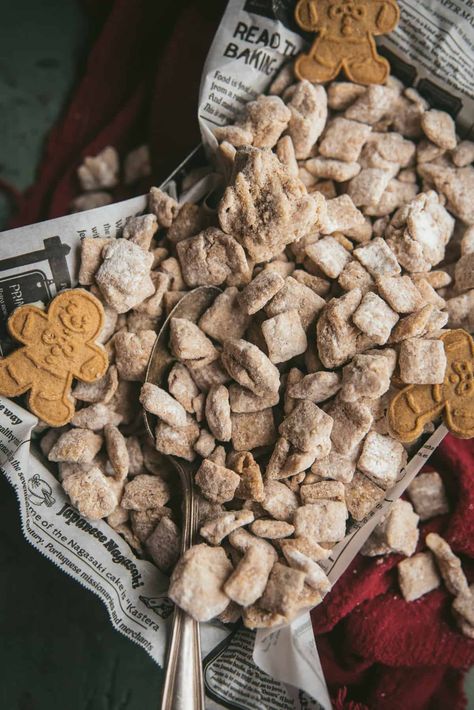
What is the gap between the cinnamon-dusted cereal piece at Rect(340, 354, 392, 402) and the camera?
87 cm

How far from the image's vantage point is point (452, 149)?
3.47 ft

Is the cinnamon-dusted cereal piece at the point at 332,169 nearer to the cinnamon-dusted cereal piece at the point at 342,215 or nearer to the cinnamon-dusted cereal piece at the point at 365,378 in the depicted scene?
the cinnamon-dusted cereal piece at the point at 342,215

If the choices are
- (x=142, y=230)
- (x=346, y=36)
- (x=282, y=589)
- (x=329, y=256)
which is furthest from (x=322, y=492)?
(x=346, y=36)

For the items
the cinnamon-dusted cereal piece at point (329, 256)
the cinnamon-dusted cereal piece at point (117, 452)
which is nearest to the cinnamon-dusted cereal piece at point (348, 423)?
the cinnamon-dusted cereal piece at point (329, 256)

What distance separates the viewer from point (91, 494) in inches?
36.2

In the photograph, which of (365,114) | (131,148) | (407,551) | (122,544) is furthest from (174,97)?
(407,551)

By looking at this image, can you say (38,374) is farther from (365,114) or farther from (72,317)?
(365,114)

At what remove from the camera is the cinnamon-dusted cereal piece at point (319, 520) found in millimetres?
884

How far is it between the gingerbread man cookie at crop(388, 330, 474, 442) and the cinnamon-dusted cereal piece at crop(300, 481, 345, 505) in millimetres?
122

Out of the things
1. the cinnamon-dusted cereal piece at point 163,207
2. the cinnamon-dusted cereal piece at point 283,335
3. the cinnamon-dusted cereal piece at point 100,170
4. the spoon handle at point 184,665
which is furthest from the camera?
the cinnamon-dusted cereal piece at point 100,170

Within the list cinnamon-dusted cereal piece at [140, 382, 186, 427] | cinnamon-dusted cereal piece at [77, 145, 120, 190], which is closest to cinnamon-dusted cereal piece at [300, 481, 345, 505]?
cinnamon-dusted cereal piece at [140, 382, 186, 427]

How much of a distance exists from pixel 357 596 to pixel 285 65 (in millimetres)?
919

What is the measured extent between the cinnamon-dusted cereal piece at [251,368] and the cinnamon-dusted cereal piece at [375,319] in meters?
0.14

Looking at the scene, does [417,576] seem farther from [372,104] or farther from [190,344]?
[372,104]
